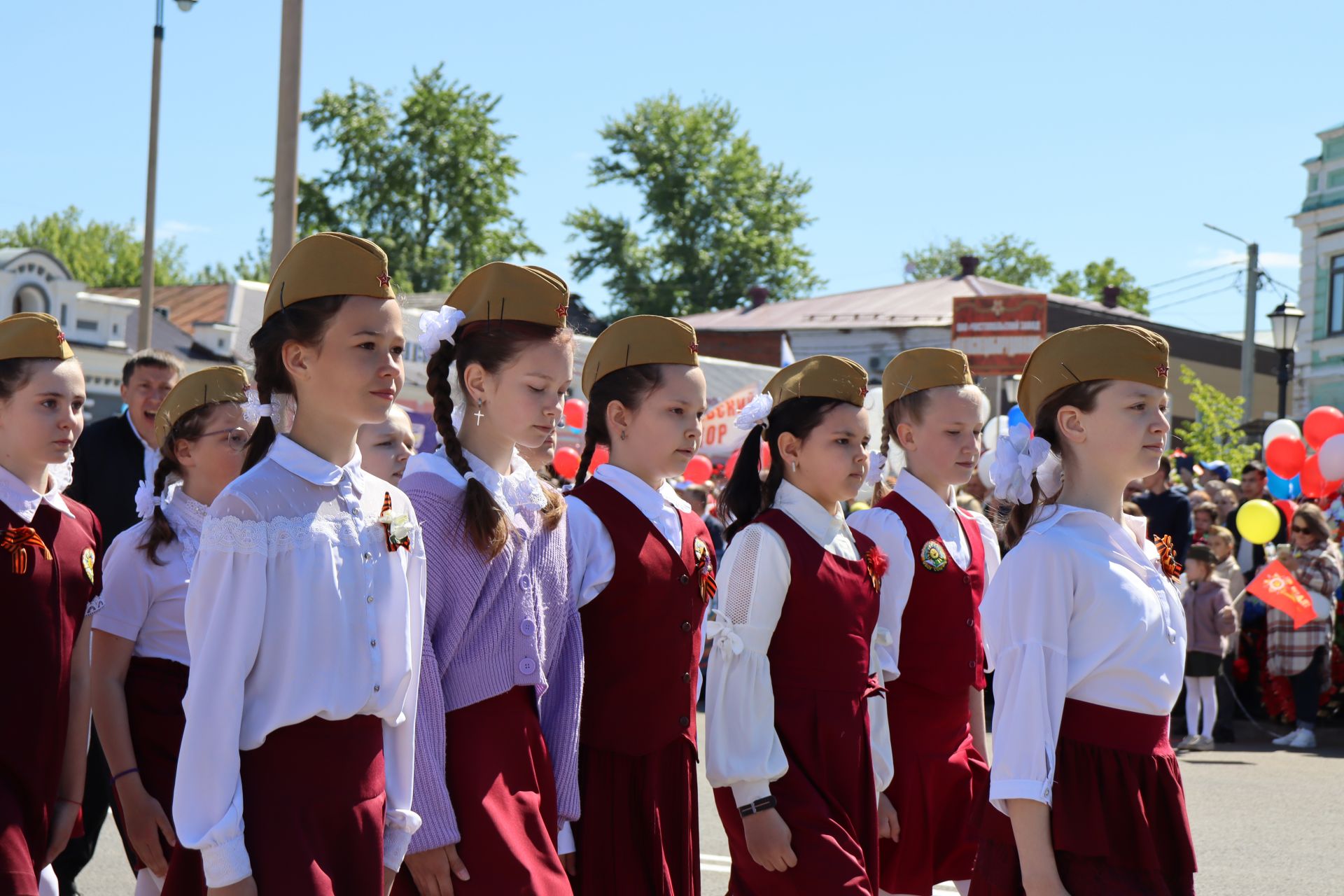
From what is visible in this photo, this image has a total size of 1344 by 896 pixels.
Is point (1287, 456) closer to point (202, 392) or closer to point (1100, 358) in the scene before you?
point (1100, 358)

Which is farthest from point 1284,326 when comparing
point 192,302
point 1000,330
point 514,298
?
point 192,302

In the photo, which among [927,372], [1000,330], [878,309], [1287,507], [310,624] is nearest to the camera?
[310,624]

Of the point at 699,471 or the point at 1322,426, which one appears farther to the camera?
the point at 699,471

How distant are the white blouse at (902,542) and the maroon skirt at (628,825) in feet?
3.87

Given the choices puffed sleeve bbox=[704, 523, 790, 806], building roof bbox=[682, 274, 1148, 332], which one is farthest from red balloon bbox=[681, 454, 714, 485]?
building roof bbox=[682, 274, 1148, 332]

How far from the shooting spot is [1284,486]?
43.4 ft

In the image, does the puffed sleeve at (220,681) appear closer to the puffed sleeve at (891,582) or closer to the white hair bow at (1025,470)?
the white hair bow at (1025,470)

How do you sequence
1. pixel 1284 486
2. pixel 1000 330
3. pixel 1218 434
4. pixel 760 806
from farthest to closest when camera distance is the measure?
pixel 1218 434 → pixel 1000 330 → pixel 1284 486 → pixel 760 806

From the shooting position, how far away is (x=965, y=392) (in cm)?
527

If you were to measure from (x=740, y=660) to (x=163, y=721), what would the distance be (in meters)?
1.68

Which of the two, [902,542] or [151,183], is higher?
[151,183]

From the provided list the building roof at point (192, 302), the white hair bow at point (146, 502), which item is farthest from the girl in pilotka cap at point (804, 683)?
the building roof at point (192, 302)

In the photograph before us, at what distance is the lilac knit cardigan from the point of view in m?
3.22

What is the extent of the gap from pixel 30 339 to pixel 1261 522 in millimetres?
10281
